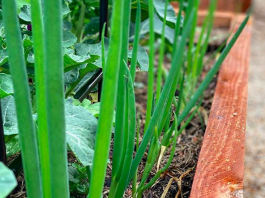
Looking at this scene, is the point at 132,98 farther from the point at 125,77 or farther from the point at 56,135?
the point at 56,135

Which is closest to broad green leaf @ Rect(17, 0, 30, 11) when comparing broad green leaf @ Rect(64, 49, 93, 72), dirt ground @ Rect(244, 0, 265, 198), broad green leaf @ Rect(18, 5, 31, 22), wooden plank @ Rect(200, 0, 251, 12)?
Answer: broad green leaf @ Rect(18, 5, 31, 22)

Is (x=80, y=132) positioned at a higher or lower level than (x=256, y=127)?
higher

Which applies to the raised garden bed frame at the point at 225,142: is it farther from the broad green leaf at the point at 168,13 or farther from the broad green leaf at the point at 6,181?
the broad green leaf at the point at 6,181

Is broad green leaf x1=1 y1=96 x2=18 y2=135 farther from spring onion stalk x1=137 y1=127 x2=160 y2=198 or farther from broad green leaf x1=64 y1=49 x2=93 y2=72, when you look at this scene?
spring onion stalk x1=137 y1=127 x2=160 y2=198

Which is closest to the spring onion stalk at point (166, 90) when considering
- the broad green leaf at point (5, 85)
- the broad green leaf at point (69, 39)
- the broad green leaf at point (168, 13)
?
the broad green leaf at point (5, 85)

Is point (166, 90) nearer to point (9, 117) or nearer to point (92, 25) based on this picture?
point (9, 117)

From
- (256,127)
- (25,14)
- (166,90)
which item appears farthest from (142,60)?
(256,127)
